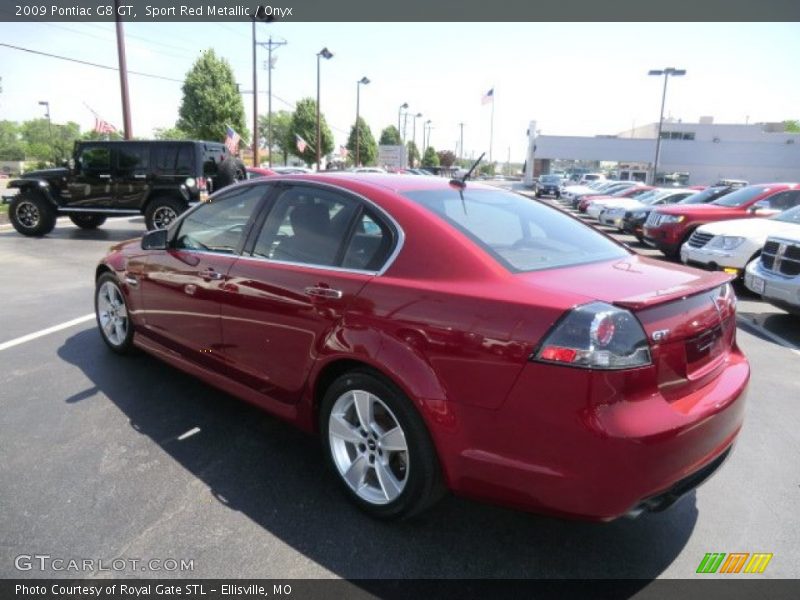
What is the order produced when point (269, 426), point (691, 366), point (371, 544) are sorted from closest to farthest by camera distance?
point (691, 366) < point (371, 544) < point (269, 426)

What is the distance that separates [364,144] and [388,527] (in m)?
72.5

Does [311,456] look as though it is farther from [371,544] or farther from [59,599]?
[59,599]

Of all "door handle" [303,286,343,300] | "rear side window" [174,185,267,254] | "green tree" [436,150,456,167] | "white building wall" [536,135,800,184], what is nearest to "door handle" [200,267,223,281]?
"rear side window" [174,185,267,254]

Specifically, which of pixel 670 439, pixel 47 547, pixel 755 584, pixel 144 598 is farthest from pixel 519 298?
pixel 47 547

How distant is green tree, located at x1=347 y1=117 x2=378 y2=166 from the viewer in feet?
231

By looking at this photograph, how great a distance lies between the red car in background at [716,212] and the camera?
1054cm

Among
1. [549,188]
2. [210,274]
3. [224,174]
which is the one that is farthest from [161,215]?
[549,188]

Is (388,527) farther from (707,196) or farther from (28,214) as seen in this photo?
(707,196)

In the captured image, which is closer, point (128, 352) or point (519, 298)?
point (519, 298)

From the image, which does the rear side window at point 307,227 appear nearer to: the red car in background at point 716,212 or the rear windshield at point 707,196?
the red car in background at point 716,212

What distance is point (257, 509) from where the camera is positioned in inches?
111

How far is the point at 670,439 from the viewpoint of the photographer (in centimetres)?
213

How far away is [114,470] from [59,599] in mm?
963

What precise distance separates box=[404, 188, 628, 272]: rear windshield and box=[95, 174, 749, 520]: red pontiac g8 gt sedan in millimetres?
16
